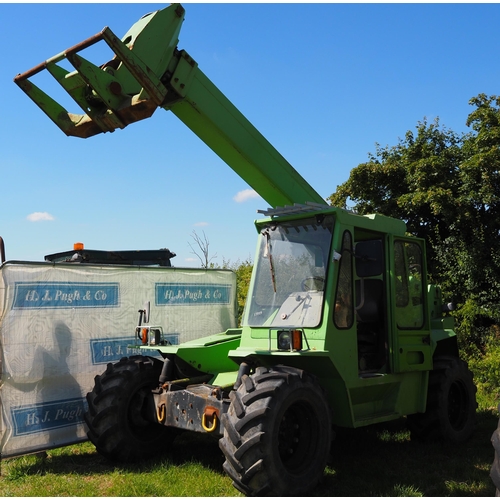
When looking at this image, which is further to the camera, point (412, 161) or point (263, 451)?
point (412, 161)

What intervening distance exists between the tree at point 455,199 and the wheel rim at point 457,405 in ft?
17.7

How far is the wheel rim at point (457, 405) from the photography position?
24.4 ft

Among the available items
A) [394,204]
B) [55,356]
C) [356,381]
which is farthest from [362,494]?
[394,204]

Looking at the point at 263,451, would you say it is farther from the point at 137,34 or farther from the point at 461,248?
the point at 461,248

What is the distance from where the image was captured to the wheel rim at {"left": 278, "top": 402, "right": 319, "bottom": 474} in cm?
515

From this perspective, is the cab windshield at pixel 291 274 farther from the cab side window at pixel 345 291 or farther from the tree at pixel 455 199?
the tree at pixel 455 199

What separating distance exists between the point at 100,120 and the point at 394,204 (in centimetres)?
1111

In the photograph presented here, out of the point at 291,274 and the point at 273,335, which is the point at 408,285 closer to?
the point at 291,274

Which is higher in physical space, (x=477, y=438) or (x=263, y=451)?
(x=263, y=451)

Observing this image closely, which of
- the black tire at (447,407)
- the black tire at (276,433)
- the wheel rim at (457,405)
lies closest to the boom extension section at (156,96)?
the black tire at (276,433)

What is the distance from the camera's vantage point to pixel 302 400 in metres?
5.13

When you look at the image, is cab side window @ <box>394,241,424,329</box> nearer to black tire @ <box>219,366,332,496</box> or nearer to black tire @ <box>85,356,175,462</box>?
black tire @ <box>219,366,332,496</box>

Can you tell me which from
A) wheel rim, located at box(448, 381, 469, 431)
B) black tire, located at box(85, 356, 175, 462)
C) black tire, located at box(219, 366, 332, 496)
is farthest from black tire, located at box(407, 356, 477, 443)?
black tire, located at box(85, 356, 175, 462)

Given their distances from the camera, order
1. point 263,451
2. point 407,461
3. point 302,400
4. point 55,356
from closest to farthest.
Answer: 1. point 263,451
2. point 302,400
3. point 407,461
4. point 55,356
